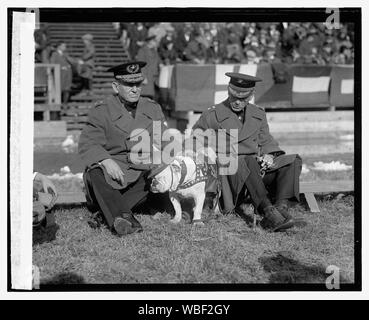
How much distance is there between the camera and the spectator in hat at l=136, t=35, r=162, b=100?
13.2 meters

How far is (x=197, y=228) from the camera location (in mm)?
5754

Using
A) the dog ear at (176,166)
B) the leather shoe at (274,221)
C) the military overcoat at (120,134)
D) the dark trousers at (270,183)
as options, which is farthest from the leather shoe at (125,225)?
the leather shoe at (274,221)

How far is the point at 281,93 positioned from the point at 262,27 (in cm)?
275

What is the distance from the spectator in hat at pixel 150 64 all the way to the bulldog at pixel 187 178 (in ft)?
24.9

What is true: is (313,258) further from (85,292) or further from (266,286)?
(85,292)

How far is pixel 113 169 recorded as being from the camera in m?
5.62

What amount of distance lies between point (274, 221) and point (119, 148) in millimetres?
1641

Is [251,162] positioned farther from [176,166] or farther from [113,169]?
[113,169]

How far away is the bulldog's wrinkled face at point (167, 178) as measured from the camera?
557cm

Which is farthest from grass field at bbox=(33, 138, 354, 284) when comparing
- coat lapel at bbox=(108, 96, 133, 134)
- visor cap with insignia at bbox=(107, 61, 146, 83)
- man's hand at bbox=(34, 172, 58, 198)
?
visor cap with insignia at bbox=(107, 61, 146, 83)

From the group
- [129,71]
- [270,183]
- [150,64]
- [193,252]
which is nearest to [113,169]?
[129,71]

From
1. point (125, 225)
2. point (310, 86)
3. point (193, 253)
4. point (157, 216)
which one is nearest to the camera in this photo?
point (193, 253)

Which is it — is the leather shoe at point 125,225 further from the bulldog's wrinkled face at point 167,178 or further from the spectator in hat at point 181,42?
the spectator in hat at point 181,42

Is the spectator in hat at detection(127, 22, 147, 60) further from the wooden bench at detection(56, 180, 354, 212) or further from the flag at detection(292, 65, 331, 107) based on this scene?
the wooden bench at detection(56, 180, 354, 212)
